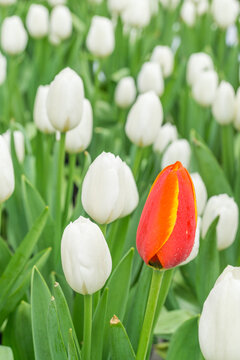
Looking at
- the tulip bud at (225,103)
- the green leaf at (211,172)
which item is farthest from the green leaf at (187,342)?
the tulip bud at (225,103)

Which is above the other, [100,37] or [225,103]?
[100,37]

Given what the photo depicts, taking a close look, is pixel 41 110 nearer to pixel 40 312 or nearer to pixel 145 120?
pixel 145 120

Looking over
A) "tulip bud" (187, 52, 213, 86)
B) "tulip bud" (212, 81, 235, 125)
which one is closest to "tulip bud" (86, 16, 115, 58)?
"tulip bud" (187, 52, 213, 86)

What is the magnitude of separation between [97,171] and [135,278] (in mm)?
395

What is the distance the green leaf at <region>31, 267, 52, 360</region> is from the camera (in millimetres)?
793

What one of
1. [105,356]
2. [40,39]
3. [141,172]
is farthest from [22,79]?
[105,356]

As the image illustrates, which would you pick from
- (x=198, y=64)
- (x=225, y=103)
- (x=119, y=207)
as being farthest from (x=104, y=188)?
(x=198, y=64)

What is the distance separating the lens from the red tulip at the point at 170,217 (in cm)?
61

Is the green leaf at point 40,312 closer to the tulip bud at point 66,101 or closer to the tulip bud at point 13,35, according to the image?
the tulip bud at point 66,101

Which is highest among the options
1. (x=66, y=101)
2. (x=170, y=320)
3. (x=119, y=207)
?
(x=66, y=101)

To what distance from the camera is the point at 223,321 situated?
57cm

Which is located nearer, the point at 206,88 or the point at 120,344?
the point at 120,344

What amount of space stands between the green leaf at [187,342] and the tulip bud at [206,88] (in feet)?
2.53

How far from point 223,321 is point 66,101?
Result: 486mm
